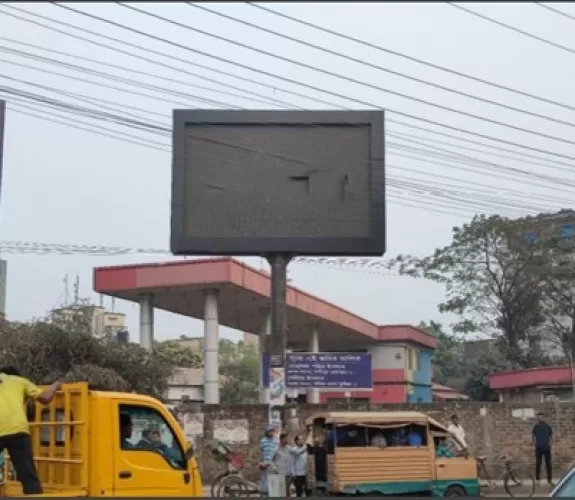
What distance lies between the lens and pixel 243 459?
21000 mm

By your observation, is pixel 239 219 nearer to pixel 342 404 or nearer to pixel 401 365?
pixel 342 404

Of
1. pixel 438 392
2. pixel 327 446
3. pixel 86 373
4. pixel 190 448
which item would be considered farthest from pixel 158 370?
pixel 438 392

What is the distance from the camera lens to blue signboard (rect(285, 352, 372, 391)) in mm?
18375

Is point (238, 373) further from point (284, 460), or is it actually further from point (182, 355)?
point (284, 460)

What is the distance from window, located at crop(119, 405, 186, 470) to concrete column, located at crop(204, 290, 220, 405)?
18595 millimetres

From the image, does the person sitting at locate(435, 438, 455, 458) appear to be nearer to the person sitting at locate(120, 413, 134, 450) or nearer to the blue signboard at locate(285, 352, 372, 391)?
the blue signboard at locate(285, 352, 372, 391)

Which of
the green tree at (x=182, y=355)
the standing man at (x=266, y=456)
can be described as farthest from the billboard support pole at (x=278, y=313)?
the green tree at (x=182, y=355)

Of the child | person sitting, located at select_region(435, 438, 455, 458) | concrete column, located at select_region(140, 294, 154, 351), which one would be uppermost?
concrete column, located at select_region(140, 294, 154, 351)

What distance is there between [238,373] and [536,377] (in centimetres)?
4017

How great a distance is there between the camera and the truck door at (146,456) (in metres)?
8.41

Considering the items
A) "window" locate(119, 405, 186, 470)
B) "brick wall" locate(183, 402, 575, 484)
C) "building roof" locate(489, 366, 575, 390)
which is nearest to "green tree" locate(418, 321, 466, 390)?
"building roof" locate(489, 366, 575, 390)

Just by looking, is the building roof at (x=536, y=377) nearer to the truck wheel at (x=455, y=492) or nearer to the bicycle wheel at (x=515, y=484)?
the bicycle wheel at (x=515, y=484)

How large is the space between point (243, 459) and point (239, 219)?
5384mm

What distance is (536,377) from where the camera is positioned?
131ft
